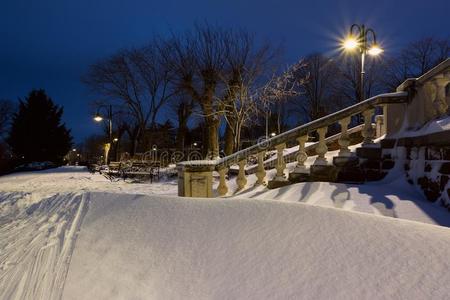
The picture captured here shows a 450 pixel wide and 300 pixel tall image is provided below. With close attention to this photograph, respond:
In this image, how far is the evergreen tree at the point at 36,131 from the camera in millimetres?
37969

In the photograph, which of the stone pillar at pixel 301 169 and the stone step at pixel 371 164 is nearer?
the stone step at pixel 371 164

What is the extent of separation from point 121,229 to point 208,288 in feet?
5.46

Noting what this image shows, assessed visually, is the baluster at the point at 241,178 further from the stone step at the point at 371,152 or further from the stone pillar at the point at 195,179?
the stone step at the point at 371,152

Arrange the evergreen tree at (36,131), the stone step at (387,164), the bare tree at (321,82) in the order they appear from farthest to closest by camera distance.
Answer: the evergreen tree at (36,131)
the bare tree at (321,82)
the stone step at (387,164)

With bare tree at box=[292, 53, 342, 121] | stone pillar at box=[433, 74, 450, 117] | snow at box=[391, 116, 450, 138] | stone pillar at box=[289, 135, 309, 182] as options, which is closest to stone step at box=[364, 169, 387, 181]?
snow at box=[391, 116, 450, 138]

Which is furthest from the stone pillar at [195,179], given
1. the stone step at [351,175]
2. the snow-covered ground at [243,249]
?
the stone step at [351,175]

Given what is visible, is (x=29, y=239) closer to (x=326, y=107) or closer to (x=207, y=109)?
(x=207, y=109)

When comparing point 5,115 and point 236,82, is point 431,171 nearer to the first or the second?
point 236,82

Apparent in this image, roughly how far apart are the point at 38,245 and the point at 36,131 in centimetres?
3867

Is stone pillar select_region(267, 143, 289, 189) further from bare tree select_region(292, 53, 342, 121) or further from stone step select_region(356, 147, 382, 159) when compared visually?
bare tree select_region(292, 53, 342, 121)

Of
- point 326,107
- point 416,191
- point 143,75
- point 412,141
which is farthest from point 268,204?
point 326,107

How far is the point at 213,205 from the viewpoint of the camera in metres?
3.99

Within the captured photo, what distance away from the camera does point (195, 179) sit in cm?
536

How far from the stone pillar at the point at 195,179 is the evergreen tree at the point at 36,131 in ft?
124
